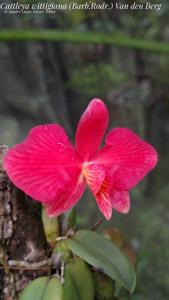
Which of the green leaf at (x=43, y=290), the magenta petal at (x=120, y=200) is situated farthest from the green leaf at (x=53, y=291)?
the magenta petal at (x=120, y=200)

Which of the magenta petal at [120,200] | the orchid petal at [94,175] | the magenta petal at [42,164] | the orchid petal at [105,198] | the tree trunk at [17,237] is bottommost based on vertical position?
the tree trunk at [17,237]

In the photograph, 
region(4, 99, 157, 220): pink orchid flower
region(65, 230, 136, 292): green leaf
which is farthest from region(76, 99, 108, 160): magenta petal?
region(65, 230, 136, 292): green leaf

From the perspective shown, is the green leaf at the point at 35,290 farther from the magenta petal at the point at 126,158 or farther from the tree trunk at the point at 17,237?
the magenta petal at the point at 126,158

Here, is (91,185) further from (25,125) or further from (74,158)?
(25,125)

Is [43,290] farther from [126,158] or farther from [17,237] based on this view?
[126,158]

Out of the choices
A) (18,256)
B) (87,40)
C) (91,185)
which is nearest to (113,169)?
(91,185)

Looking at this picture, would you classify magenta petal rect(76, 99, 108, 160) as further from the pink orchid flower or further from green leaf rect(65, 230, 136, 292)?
green leaf rect(65, 230, 136, 292)
